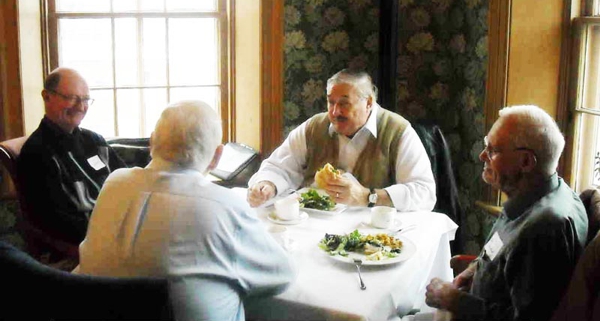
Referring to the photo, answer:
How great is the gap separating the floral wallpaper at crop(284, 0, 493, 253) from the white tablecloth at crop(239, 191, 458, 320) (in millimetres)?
1315

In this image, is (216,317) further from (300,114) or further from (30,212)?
(300,114)

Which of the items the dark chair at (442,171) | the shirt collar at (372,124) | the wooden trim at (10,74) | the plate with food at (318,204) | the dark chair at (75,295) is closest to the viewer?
the dark chair at (75,295)

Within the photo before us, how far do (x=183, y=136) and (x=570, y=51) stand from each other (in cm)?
214

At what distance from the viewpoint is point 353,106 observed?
285 cm

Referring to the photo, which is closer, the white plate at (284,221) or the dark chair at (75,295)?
the dark chair at (75,295)

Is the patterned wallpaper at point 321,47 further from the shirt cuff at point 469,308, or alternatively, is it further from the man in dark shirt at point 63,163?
the shirt cuff at point 469,308

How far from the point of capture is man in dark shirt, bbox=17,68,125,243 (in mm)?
2578

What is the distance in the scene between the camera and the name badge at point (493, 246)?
74.5 inches

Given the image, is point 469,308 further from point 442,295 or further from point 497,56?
point 497,56

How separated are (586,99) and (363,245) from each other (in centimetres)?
159

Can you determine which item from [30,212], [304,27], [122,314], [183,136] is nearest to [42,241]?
[30,212]

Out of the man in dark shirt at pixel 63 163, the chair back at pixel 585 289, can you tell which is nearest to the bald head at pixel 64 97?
the man in dark shirt at pixel 63 163

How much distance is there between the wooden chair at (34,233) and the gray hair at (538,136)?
1.68 metres

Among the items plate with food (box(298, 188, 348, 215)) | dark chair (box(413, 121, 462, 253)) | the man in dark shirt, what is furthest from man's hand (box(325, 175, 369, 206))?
the man in dark shirt
